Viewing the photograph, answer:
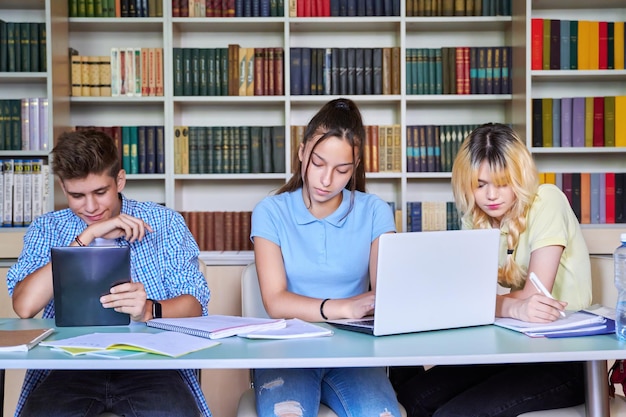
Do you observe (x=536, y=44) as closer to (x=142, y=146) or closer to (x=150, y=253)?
(x=142, y=146)

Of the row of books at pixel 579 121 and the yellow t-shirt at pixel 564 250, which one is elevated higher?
the row of books at pixel 579 121

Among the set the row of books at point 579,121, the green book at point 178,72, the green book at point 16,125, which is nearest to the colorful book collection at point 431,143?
the row of books at point 579,121

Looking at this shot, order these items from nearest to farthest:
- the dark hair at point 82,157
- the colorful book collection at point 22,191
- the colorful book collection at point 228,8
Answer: the dark hair at point 82,157 < the colorful book collection at point 22,191 < the colorful book collection at point 228,8

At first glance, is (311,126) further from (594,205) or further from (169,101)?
(594,205)

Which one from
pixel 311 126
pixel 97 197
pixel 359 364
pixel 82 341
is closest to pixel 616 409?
pixel 359 364

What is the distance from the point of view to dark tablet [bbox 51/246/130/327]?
150cm

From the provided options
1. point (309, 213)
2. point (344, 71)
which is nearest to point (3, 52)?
point (344, 71)

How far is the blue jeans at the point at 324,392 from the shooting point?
1.53 metres

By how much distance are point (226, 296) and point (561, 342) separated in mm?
1530

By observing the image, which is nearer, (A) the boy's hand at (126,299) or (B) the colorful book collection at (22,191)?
(A) the boy's hand at (126,299)

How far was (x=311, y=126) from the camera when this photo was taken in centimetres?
196

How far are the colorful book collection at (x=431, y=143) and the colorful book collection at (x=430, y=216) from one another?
17cm

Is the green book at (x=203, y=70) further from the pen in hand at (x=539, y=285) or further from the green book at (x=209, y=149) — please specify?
the pen in hand at (x=539, y=285)

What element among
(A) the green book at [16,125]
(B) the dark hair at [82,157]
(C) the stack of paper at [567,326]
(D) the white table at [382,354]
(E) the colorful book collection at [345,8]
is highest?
(E) the colorful book collection at [345,8]
